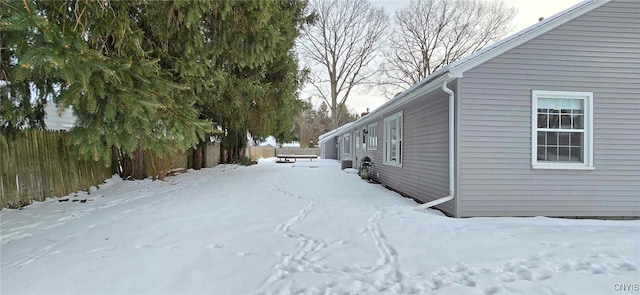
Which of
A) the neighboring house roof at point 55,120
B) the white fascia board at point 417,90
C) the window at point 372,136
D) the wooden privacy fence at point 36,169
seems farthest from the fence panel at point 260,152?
the white fascia board at point 417,90

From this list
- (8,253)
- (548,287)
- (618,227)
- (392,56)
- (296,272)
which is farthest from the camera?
(392,56)

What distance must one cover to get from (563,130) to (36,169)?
10014mm

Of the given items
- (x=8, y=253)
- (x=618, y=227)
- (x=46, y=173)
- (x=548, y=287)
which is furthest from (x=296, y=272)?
(x=46, y=173)

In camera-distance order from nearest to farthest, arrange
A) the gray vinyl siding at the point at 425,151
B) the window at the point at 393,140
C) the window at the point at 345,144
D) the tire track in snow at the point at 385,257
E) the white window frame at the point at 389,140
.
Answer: the tire track in snow at the point at 385,257
the gray vinyl siding at the point at 425,151
the white window frame at the point at 389,140
the window at the point at 393,140
the window at the point at 345,144

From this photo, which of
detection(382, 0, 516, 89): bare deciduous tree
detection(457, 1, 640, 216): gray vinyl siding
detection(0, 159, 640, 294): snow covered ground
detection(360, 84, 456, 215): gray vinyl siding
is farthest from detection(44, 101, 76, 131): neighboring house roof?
detection(382, 0, 516, 89): bare deciduous tree

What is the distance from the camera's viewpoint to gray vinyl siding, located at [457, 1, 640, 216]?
5.95m

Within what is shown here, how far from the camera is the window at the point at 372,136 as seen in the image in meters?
12.7

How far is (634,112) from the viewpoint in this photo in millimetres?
6004

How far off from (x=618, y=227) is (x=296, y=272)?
539 centimetres

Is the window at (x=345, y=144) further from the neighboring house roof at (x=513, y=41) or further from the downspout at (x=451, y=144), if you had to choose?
the neighboring house roof at (x=513, y=41)

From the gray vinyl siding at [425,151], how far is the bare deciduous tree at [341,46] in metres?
21.7

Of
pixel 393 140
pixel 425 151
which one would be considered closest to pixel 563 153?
pixel 425 151

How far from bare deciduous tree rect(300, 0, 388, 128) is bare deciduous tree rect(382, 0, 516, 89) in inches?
80.1

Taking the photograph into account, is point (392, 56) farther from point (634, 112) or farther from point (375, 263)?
point (375, 263)
